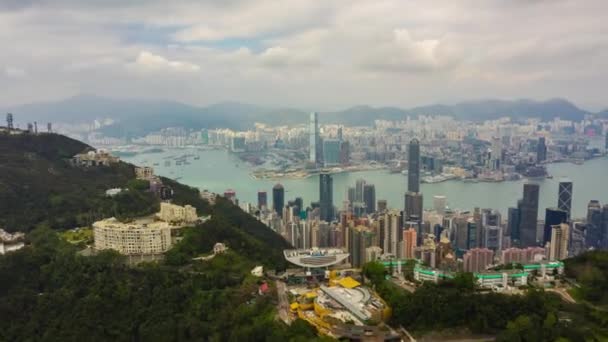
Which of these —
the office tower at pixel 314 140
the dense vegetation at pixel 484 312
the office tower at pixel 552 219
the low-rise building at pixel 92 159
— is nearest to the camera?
the dense vegetation at pixel 484 312

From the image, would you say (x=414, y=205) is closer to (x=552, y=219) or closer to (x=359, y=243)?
(x=552, y=219)

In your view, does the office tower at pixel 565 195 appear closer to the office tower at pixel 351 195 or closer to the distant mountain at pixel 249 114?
the office tower at pixel 351 195

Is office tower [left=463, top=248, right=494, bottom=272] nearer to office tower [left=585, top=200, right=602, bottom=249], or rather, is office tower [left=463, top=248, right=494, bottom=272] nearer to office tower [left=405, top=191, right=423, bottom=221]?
office tower [left=585, top=200, right=602, bottom=249]

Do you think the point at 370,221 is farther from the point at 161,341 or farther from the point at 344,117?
the point at 344,117

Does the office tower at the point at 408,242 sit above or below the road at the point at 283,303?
below

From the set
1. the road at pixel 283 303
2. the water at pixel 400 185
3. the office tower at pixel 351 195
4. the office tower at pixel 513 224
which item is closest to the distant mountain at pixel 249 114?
the water at pixel 400 185

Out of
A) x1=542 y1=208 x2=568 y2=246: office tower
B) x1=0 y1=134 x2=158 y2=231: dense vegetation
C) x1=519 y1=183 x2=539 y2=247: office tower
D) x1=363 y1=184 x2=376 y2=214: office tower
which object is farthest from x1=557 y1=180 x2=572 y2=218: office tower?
x1=0 y1=134 x2=158 y2=231: dense vegetation

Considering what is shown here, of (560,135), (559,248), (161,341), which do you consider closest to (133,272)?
(161,341)
